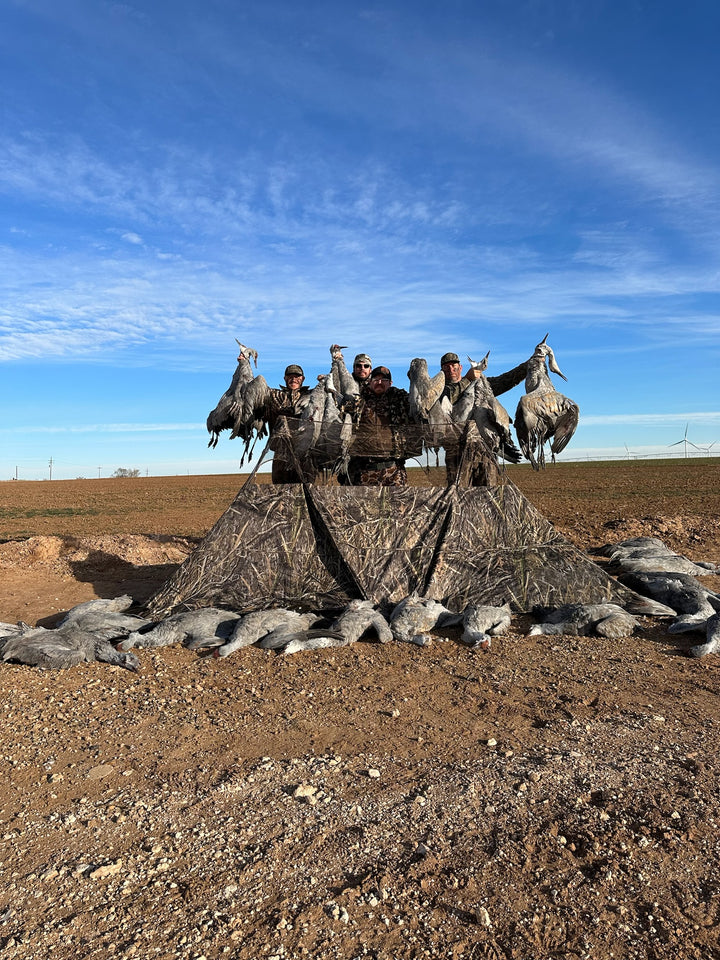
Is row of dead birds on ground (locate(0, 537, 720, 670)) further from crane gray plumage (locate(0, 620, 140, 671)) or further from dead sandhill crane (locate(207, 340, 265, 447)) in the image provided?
dead sandhill crane (locate(207, 340, 265, 447))

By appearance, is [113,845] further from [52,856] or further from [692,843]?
[692,843]

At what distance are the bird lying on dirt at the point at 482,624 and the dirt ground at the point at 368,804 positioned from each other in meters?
0.20

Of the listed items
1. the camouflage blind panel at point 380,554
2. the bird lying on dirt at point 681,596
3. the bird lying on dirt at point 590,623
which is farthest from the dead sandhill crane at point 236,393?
the bird lying on dirt at point 681,596

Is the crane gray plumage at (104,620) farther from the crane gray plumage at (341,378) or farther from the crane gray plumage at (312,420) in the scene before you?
the crane gray plumage at (341,378)

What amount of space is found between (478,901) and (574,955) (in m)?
0.45

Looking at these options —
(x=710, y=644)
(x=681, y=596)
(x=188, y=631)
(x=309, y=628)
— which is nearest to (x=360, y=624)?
(x=309, y=628)

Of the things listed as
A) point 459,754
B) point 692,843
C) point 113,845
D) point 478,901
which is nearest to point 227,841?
point 113,845

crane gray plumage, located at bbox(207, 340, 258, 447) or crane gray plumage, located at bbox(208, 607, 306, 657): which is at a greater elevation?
crane gray plumage, located at bbox(207, 340, 258, 447)

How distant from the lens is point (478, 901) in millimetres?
2980

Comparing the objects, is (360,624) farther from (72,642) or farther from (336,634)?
(72,642)

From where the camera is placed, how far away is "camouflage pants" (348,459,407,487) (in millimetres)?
9328

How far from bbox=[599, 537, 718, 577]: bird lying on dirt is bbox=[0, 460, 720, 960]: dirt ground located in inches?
136

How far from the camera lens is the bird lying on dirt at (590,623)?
7.13 metres

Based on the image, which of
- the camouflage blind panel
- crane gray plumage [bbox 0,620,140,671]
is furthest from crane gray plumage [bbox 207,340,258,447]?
crane gray plumage [bbox 0,620,140,671]
